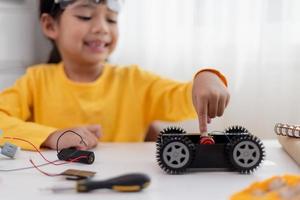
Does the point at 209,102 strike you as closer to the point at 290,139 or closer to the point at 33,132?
the point at 290,139

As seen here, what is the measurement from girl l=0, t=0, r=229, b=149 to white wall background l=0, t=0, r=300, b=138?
0.09m

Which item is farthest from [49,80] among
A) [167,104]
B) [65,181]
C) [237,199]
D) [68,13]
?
[237,199]

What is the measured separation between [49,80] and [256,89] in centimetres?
57


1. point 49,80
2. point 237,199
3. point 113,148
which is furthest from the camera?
point 49,80

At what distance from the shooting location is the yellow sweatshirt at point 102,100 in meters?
1.13

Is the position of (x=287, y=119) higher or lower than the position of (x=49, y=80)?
lower

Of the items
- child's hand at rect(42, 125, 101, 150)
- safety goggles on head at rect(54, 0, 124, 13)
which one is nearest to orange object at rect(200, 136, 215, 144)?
child's hand at rect(42, 125, 101, 150)

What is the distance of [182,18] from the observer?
120cm

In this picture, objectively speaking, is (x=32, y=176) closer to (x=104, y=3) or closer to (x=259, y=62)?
(x=104, y=3)

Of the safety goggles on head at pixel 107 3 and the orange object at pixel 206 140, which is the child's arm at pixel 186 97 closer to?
the orange object at pixel 206 140

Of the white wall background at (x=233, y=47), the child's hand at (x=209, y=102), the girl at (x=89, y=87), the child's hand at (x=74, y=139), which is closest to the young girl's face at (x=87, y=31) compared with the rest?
the girl at (x=89, y=87)

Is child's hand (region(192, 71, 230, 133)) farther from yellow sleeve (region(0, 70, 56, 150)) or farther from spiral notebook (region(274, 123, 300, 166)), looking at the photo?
yellow sleeve (region(0, 70, 56, 150))

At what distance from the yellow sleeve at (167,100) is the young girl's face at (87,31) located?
0.14 m

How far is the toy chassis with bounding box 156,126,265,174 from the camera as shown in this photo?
0.63 metres
